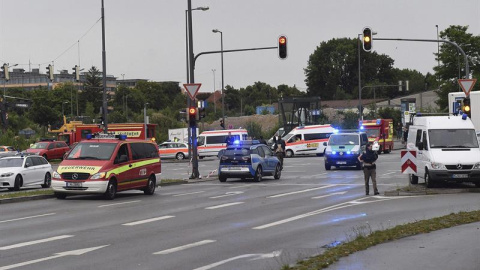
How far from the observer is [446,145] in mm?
27547

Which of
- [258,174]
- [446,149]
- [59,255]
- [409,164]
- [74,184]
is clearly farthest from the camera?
[258,174]

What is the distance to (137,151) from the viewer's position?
27422 millimetres

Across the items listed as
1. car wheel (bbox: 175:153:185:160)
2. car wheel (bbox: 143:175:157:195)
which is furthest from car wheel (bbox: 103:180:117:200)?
car wheel (bbox: 175:153:185:160)

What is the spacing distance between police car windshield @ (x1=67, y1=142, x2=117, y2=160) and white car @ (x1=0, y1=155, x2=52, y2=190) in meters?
5.62

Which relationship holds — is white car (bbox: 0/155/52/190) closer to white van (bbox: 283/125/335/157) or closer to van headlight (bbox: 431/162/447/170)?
van headlight (bbox: 431/162/447/170)

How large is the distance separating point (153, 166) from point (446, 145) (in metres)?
9.86

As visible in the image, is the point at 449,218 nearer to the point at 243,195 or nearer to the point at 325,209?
the point at 325,209

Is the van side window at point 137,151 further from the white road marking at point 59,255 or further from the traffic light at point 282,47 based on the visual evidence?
the white road marking at point 59,255

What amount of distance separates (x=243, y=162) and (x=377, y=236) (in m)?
20.5

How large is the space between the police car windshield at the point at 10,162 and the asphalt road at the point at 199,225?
571cm

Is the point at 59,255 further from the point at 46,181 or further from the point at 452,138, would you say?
the point at 46,181

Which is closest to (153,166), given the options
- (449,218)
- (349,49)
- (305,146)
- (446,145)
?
(446,145)

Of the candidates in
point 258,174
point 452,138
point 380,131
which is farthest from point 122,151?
point 380,131

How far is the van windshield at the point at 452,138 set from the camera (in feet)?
90.6
